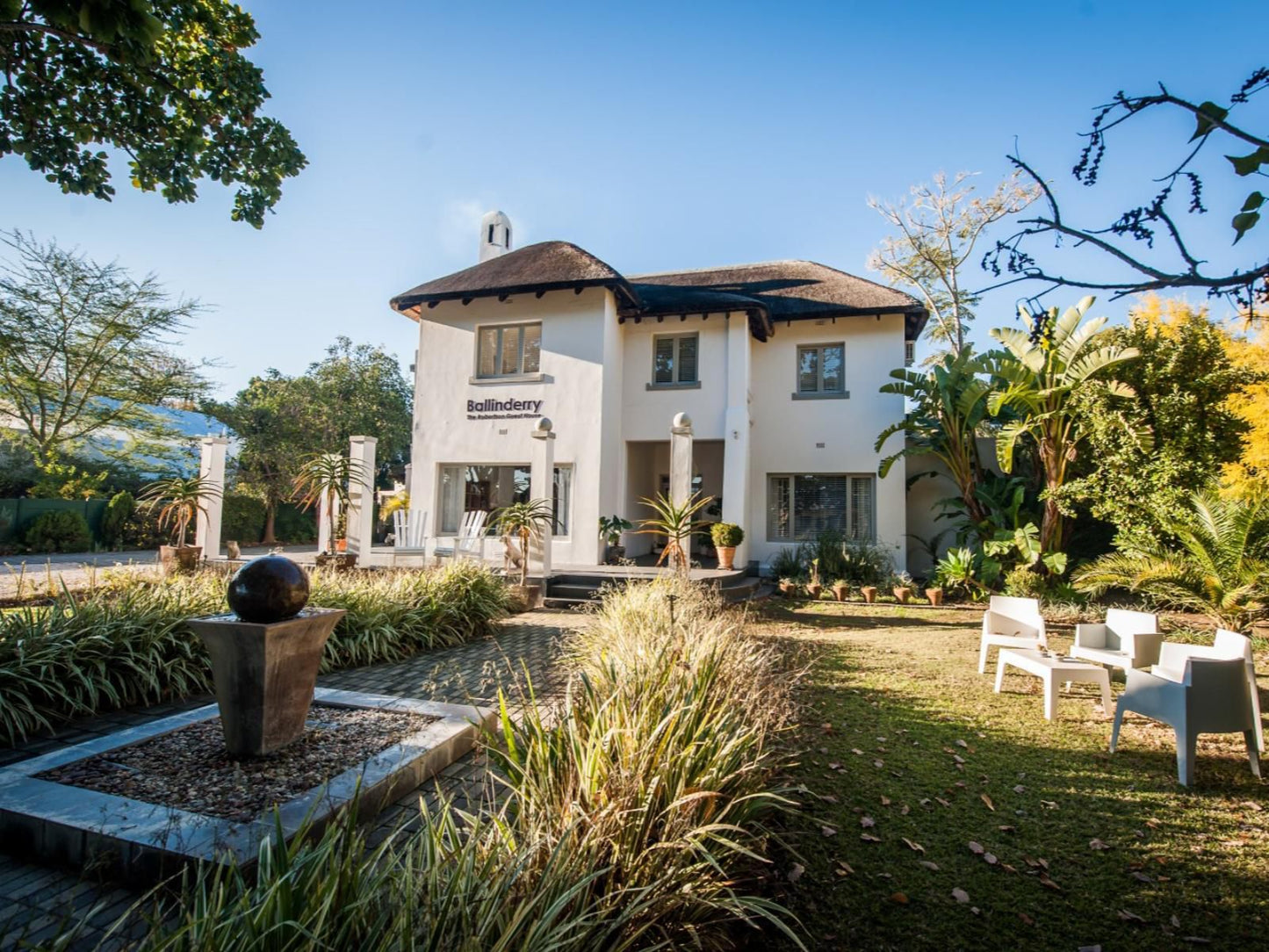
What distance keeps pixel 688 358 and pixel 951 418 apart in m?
6.15

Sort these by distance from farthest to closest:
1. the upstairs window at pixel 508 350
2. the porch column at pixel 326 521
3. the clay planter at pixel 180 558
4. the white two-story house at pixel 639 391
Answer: the upstairs window at pixel 508 350 → the white two-story house at pixel 639 391 → the porch column at pixel 326 521 → the clay planter at pixel 180 558

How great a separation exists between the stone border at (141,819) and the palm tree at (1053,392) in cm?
1239

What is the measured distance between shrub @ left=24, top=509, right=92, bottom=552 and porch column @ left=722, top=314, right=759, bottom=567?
19534 mm

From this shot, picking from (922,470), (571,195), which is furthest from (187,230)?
(922,470)

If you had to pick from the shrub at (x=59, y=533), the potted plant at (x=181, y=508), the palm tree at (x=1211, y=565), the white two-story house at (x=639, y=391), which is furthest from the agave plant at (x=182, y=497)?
the palm tree at (x=1211, y=565)

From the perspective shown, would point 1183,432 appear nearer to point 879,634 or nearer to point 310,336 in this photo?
point 879,634

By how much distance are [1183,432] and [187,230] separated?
15.2 metres

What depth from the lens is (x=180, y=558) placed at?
37.6 ft

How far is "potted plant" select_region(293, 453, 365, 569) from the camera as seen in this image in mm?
12320

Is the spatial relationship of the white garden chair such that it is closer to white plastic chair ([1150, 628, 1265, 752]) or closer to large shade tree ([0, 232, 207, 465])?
white plastic chair ([1150, 628, 1265, 752])

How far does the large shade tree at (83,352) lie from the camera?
20.7m

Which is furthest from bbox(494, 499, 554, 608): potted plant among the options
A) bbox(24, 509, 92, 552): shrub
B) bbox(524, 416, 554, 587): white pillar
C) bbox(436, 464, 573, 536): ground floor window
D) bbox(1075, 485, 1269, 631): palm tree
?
bbox(24, 509, 92, 552): shrub

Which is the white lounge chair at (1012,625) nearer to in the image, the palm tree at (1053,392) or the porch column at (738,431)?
the palm tree at (1053,392)

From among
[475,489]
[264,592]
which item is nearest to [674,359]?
[475,489]
